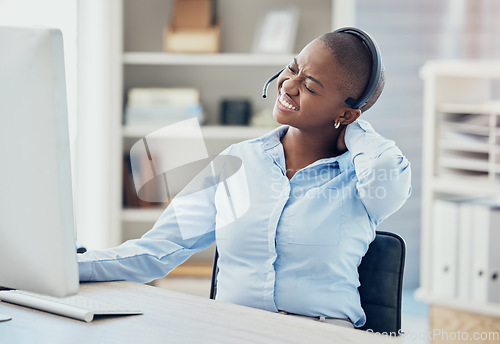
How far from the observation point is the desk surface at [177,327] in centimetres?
109

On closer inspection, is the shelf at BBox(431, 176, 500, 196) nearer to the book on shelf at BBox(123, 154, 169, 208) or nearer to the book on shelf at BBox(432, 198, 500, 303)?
the book on shelf at BBox(432, 198, 500, 303)

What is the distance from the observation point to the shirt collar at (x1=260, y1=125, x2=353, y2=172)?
152 cm

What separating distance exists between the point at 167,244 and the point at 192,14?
7.16 ft

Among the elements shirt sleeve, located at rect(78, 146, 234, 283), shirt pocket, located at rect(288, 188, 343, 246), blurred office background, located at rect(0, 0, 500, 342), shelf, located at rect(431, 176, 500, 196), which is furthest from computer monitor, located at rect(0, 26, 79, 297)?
shelf, located at rect(431, 176, 500, 196)

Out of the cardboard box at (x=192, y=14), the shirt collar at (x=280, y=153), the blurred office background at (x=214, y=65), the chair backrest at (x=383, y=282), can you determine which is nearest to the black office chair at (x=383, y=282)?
the chair backrest at (x=383, y=282)

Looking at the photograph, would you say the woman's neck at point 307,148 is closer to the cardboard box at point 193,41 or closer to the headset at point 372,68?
the headset at point 372,68

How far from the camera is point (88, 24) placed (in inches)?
131

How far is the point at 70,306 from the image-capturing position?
1197mm

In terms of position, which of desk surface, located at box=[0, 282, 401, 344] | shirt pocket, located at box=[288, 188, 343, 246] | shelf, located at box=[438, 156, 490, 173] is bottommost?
shelf, located at box=[438, 156, 490, 173]

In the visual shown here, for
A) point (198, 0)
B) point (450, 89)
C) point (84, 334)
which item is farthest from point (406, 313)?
point (84, 334)

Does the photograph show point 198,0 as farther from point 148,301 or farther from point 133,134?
point 148,301

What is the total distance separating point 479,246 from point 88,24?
6.53ft

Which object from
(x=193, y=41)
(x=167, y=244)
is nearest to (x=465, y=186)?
(x=193, y=41)

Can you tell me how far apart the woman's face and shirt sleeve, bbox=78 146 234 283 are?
0.23 m
